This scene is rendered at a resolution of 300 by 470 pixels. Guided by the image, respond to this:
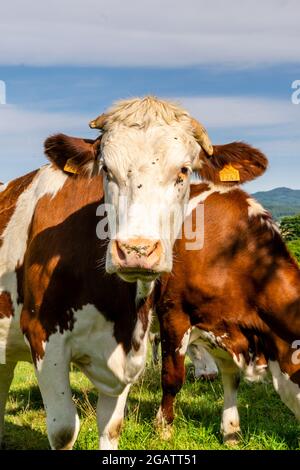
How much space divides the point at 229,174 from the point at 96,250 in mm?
1187

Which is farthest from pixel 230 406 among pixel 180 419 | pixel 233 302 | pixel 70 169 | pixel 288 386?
pixel 70 169

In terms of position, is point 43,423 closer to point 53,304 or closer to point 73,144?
point 53,304

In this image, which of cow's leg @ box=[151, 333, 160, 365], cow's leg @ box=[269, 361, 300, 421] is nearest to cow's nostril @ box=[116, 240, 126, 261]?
cow's leg @ box=[269, 361, 300, 421]

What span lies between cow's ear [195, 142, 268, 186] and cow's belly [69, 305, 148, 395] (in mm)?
1278

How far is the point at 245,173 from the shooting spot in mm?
4965

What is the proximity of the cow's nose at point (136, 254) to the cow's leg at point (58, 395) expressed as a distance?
1335 mm

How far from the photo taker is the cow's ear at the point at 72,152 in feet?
15.4

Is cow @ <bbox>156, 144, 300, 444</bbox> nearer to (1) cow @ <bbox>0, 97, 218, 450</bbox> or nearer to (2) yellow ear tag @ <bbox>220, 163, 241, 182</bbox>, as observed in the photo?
(2) yellow ear tag @ <bbox>220, 163, 241, 182</bbox>

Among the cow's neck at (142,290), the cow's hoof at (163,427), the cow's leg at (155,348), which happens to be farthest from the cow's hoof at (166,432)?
the cow's leg at (155,348)

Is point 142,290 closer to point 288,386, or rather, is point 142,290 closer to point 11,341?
point 11,341

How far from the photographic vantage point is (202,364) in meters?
9.32

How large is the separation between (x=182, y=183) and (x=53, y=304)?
135cm

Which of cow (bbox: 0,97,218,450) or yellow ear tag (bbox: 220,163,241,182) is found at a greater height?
yellow ear tag (bbox: 220,163,241,182)

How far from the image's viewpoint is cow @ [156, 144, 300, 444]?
6191 mm
